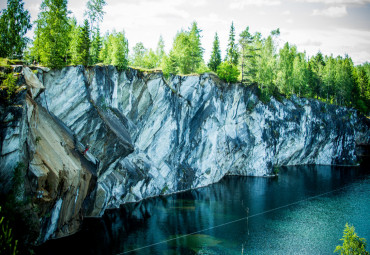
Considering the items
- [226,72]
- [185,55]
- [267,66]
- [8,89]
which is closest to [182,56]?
[185,55]

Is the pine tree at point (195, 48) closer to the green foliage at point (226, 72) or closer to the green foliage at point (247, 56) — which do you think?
the green foliage at point (226, 72)

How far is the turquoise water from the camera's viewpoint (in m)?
27.1

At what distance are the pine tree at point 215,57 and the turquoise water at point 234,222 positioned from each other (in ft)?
76.0

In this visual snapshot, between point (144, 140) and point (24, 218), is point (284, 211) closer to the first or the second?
point (144, 140)

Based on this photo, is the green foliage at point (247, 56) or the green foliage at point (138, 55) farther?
the green foliage at point (138, 55)

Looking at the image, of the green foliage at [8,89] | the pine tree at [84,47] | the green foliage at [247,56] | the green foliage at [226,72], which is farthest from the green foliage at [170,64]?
the green foliage at [8,89]

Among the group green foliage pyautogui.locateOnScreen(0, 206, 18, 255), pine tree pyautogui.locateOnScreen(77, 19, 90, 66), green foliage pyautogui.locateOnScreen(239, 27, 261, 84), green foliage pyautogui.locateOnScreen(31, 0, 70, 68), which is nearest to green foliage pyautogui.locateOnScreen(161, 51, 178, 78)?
pine tree pyautogui.locateOnScreen(77, 19, 90, 66)

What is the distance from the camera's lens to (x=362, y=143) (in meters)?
79.0

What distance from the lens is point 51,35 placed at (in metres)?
30.8

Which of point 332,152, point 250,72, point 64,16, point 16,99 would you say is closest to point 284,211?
point 250,72

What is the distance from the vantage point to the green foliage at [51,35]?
30.2 m

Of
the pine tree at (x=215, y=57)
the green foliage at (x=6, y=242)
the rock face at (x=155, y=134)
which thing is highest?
the pine tree at (x=215, y=57)

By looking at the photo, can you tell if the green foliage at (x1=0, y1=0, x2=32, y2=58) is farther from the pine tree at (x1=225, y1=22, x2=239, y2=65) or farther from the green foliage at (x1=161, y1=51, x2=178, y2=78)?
the pine tree at (x1=225, y1=22, x2=239, y2=65)

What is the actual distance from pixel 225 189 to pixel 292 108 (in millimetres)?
29110
